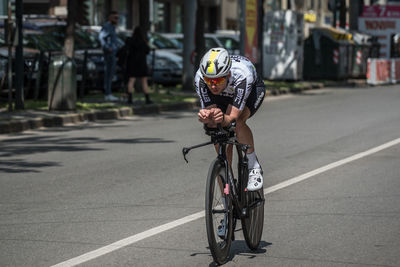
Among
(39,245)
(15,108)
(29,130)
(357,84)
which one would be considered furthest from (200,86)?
(357,84)

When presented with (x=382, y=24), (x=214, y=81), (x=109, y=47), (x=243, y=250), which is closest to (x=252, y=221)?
(x=243, y=250)

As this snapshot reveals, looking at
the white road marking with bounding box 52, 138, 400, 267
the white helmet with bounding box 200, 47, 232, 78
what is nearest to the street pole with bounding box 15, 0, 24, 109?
the white road marking with bounding box 52, 138, 400, 267

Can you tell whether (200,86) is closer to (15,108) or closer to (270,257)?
(270,257)

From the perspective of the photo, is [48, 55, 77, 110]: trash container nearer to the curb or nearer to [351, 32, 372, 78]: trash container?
the curb

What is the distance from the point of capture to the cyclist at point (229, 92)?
6227mm

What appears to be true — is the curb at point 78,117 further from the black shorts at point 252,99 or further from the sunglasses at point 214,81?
the sunglasses at point 214,81

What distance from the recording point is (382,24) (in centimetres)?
4325

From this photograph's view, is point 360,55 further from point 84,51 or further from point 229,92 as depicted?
point 229,92

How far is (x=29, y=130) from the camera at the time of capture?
55.1 feet

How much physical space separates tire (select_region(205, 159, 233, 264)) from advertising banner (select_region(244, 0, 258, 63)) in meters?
22.2

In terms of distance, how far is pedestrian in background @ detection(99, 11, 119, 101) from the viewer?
21.7 meters

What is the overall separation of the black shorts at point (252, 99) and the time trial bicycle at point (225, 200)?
11.3 inches

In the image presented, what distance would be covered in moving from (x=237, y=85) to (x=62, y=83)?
12.7 m

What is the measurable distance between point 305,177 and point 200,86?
A: 14.1 ft
